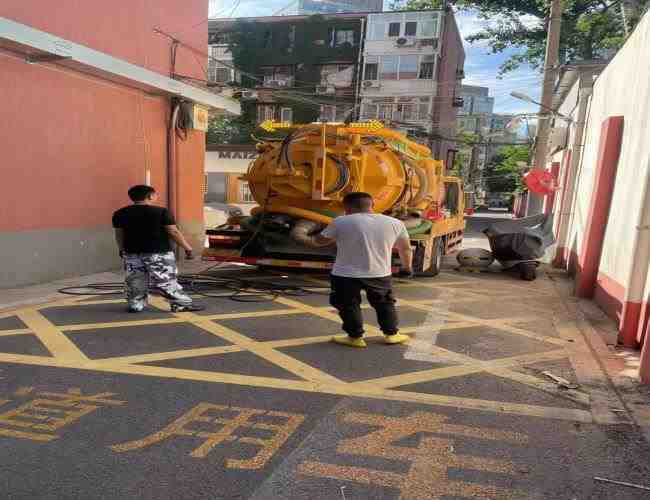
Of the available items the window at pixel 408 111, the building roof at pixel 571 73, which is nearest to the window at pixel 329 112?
the window at pixel 408 111

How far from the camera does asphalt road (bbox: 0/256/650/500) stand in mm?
2941

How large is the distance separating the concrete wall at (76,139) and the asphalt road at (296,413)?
222 cm

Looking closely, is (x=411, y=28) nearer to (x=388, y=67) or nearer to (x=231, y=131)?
(x=388, y=67)

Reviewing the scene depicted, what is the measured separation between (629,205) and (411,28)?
30.6 meters

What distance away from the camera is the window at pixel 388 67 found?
114 feet

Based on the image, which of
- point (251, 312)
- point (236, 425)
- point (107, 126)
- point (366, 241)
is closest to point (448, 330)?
point (366, 241)

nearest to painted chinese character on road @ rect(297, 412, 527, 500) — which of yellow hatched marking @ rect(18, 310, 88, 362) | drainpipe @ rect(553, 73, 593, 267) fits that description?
yellow hatched marking @ rect(18, 310, 88, 362)

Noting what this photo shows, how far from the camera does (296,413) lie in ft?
12.5

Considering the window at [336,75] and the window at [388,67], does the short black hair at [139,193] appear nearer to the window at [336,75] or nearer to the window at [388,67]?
the window at [388,67]

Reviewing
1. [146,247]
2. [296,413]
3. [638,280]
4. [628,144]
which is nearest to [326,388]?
[296,413]

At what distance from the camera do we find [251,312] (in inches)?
273

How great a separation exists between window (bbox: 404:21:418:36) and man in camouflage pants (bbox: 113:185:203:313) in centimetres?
3154

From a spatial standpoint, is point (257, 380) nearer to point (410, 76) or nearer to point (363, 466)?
point (363, 466)

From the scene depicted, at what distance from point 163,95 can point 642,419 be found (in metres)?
9.73
